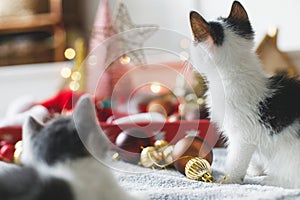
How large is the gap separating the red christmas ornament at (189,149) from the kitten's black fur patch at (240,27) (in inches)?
7.4

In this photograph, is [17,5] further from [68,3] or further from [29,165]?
[29,165]

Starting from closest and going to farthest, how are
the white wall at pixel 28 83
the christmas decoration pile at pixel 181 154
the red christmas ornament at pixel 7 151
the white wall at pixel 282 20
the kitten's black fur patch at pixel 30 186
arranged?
the kitten's black fur patch at pixel 30 186, the christmas decoration pile at pixel 181 154, the red christmas ornament at pixel 7 151, the white wall at pixel 282 20, the white wall at pixel 28 83

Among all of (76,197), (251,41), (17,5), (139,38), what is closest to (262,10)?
(139,38)

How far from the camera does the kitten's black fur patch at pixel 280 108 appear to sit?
76 centimetres

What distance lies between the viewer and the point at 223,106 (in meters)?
0.78

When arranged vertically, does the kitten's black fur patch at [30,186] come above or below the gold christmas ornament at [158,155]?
above

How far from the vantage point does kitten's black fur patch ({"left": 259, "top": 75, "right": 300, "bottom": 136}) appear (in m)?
0.76

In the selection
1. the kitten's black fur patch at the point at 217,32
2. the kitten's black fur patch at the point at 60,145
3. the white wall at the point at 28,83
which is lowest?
the white wall at the point at 28,83

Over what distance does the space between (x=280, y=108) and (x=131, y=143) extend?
0.25m

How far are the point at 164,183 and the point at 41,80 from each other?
5.14 feet

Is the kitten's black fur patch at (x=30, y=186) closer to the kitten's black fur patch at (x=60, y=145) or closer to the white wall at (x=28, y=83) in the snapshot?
the kitten's black fur patch at (x=60, y=145)

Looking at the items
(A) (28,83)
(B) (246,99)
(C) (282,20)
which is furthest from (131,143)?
(A) (28,83)

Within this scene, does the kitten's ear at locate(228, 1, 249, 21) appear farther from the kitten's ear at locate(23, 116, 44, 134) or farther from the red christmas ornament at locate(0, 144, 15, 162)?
the red christmas ornament at locate(0, 144, 15, 162)

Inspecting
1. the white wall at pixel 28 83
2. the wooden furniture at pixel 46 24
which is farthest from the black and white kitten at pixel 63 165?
the wooden furniture at pixel 46 24
